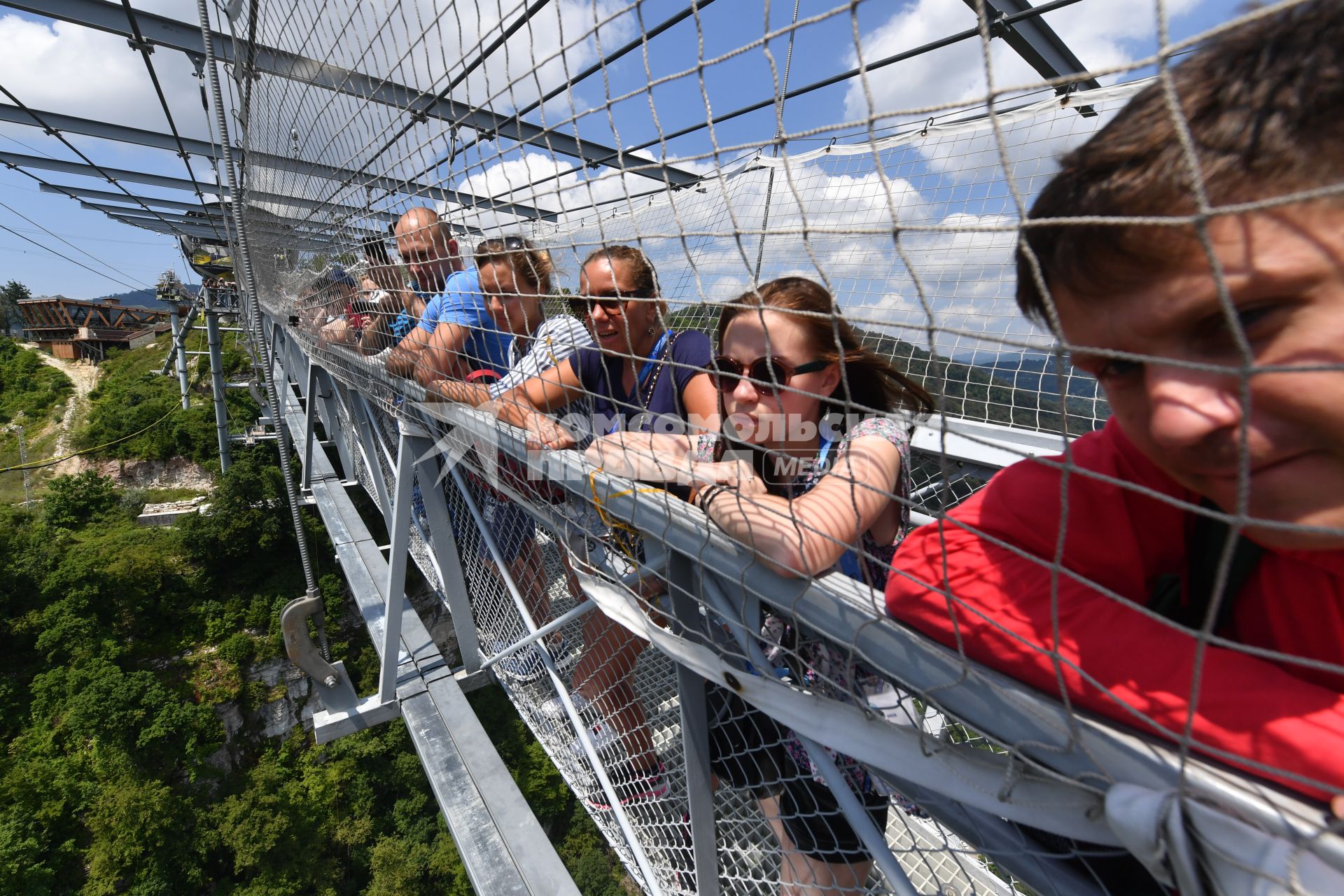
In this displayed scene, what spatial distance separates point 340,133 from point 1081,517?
242cm

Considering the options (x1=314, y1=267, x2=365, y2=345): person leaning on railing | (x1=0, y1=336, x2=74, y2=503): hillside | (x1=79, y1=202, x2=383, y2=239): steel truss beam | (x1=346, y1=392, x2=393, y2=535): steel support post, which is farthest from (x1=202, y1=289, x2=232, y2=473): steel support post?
(x1=0, y1=336, x2=74, y2=503): hillside

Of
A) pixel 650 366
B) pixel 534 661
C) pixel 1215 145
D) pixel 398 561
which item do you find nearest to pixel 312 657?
pixel 398 561

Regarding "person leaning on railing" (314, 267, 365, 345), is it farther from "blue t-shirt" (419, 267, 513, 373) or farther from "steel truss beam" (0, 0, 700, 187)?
"blue t-shirt" (419, 267, 513, 373)

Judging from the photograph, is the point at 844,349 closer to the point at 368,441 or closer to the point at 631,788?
the point at 631,788

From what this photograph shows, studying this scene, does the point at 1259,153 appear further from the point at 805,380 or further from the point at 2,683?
the point at 2,683

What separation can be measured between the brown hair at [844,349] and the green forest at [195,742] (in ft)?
47.4

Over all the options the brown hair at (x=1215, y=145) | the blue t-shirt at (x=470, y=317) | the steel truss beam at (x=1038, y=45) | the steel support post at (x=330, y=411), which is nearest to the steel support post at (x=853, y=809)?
the brown hair at (x=1215, y=145)

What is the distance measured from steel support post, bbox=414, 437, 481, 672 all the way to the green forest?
508 inches

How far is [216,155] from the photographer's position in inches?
185

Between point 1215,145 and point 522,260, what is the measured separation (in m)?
1.26

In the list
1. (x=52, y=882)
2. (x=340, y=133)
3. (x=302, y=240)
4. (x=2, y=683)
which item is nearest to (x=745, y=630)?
(x=340, y=133)

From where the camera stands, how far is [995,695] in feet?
1.39

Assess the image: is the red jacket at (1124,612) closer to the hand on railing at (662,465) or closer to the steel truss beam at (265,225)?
the hand on railing at (662,465)

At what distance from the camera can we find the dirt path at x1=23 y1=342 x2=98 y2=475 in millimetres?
23375
